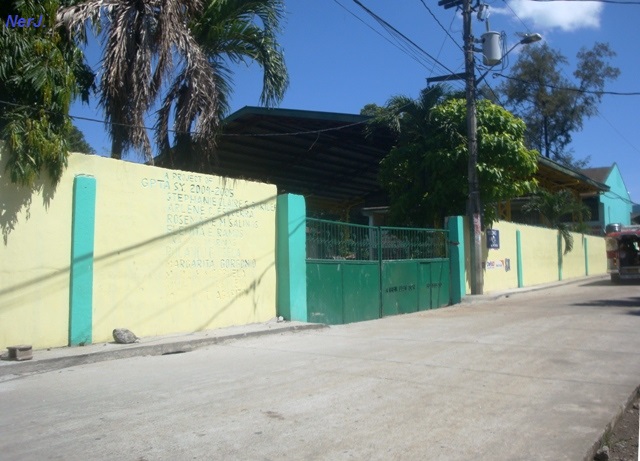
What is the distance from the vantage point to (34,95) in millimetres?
8633

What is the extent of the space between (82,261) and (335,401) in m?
4.69

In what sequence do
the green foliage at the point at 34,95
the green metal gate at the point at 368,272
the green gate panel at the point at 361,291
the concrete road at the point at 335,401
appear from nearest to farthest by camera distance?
1. the concrete road at the point at 335,401
2. the green foliage at the point at 34,95
3. the green metal gate at the point at 368,272
4. the green gate panel at the point at 361,291

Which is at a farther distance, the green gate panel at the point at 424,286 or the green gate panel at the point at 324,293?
the green gate panel at the point at 424,286

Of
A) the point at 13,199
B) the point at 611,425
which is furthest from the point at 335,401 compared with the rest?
the point at 13,199

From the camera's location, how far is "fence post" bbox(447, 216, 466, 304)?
18.3 m

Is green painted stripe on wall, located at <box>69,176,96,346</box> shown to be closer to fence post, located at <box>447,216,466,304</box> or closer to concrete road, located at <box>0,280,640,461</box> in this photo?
concrete road, located at <box>0,280,640,461</box>

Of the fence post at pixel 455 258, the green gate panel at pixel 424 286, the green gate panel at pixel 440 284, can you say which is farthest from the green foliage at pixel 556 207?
the green gate panel at pixel 424 286

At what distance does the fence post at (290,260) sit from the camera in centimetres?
1224

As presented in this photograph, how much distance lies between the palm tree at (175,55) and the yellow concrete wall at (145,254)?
69.2 inches

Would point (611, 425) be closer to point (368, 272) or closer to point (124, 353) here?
point (124, 353)

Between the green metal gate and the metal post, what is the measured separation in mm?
1750

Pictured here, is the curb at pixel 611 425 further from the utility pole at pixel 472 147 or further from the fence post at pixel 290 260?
the utility pole at pixel 472 147

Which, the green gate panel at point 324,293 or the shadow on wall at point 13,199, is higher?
the shadow on wall at point 13,199

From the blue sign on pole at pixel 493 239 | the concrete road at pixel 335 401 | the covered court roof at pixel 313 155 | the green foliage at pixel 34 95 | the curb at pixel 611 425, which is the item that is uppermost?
the covered court roof at pixel 313 155
